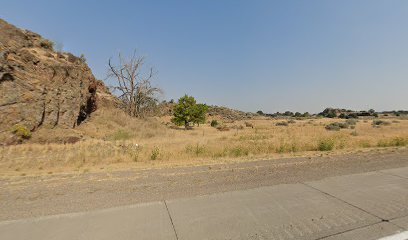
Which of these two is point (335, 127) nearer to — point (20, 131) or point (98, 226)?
point (20, 131)

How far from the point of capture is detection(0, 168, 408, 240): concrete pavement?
3.69 meters

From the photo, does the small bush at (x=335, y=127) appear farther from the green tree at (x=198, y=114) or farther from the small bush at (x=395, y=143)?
the green tree at (x=198, y=114)

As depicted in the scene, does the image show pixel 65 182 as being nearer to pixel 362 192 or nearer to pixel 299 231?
pixel 299 231

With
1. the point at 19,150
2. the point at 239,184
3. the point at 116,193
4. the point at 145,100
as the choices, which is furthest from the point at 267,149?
the point at 145,100

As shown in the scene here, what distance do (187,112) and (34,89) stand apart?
86.3 feet

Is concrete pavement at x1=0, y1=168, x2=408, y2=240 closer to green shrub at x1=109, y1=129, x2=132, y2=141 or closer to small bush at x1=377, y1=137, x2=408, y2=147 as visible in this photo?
small bush at x1=377, y1=137, x2=408, y2=147

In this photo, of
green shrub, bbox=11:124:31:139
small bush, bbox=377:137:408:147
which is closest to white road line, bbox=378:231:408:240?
small bush, bbox=377:137:408:147

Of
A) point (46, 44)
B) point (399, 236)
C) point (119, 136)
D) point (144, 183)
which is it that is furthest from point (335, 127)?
point (46, 44)

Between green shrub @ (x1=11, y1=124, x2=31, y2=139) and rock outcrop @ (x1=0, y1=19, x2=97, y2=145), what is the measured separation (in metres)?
0.25

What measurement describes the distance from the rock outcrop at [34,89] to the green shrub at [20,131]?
0.25 m

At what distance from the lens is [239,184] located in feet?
20.7

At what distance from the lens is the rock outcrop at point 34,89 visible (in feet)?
53.9

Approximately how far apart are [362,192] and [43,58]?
2395cm

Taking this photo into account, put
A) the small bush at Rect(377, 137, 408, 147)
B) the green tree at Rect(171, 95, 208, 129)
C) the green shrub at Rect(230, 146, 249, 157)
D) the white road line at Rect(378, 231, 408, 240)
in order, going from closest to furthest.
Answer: the white road line at Rect(378, 231, 408, 240)
the green shrub at Rect(230, 146, 249, 157)
the small bush at Rect(377, 137, 408, 147)
the green tree at Rect(171, 95, 208, 129)
